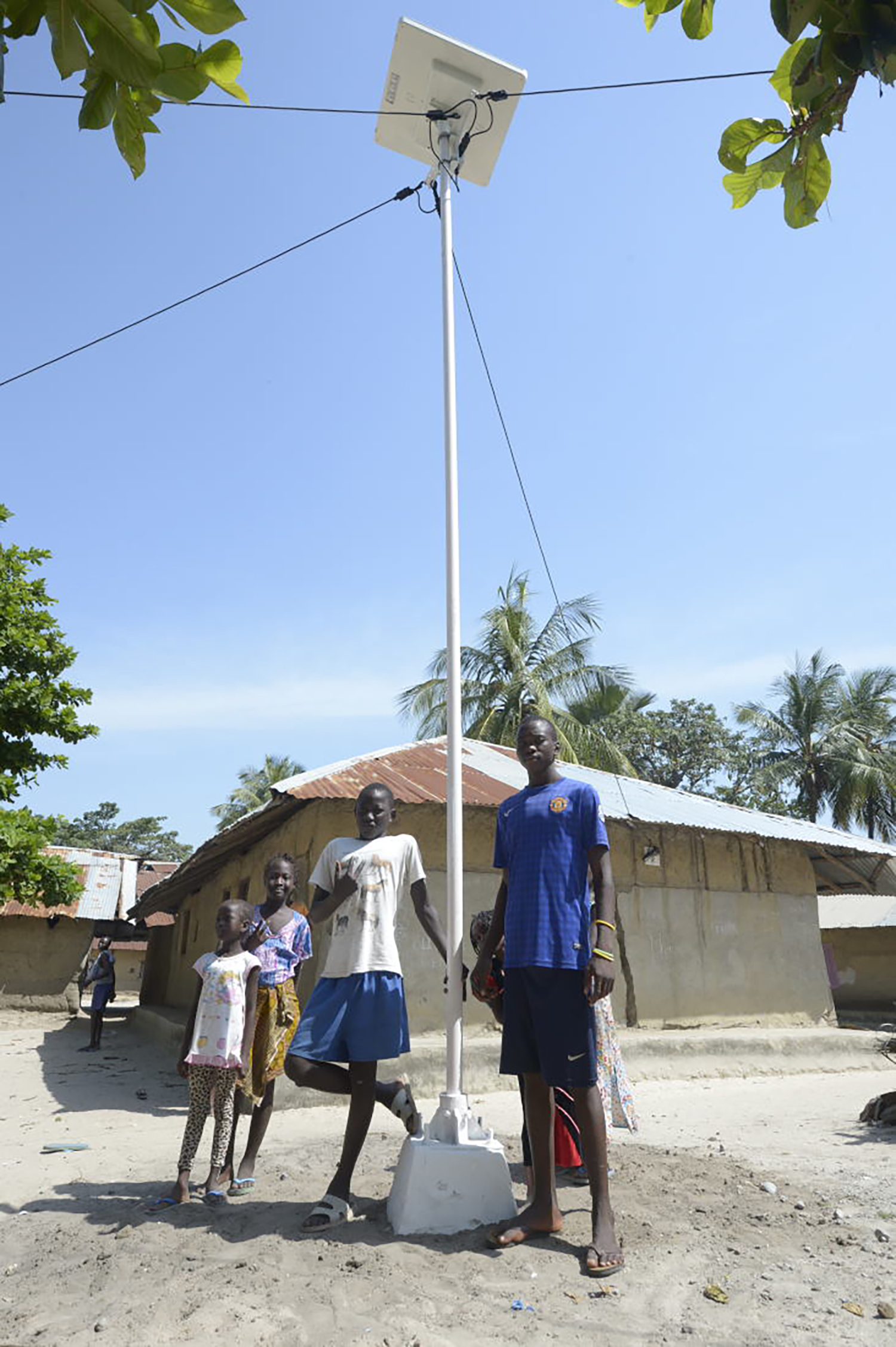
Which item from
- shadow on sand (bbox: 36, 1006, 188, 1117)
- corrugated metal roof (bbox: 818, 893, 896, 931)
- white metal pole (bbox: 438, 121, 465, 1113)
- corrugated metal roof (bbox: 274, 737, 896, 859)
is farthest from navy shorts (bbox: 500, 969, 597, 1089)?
corrugated metal roof (bbox: 818, 893, 896, 931)

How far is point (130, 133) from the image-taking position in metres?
1.56

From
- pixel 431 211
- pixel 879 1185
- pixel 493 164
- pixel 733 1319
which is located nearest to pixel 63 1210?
pixel 733 1319

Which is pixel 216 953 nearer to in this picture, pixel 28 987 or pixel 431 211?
pixel 431 211

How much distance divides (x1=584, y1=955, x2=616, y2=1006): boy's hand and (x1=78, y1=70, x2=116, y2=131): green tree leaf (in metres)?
2.84

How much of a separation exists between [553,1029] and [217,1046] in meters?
1.87

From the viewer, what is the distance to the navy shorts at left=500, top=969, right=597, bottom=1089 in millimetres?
3098

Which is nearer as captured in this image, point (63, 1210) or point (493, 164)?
point (63, 1210)

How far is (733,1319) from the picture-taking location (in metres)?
2.47

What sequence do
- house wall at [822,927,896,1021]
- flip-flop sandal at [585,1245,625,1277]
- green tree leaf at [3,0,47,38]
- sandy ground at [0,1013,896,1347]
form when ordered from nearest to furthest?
green tree leaf at [3,0,47,38], sandy ground at [0,1013,896,1347], flip-flop sandal at [585,1245,625,1277], house wall at [822,927,896,1021]

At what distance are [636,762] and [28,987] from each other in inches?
809

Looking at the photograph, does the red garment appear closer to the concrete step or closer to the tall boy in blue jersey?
the tall boy in blue jersey

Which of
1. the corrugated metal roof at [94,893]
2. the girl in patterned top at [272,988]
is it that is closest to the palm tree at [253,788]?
the corrugated metal roof at [94,893]

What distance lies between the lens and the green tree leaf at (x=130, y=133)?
153cm

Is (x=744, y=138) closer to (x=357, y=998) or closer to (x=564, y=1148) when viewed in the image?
(x=357, y=998)
